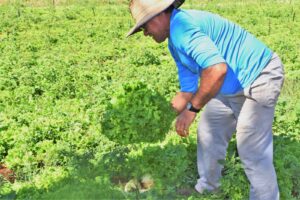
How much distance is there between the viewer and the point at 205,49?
3.62m

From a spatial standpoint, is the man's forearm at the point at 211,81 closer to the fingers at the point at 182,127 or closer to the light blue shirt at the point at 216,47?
the light blue shirt at the point at 216,47

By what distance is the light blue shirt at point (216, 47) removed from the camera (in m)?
3.65

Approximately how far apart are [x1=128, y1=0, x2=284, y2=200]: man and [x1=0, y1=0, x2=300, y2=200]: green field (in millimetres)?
390

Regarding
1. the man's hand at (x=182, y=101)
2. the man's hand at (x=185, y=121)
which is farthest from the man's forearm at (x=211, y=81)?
the man's hand at (x=182, y=101)

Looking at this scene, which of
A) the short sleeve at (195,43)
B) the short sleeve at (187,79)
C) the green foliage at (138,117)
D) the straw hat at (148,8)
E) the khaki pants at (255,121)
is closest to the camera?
the short sleeve at (195,43)

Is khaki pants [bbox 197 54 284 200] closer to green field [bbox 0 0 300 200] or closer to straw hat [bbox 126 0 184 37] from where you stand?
green field [bbox 0 0 300 200]

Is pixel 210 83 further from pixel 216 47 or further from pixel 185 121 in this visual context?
pixel 185 121

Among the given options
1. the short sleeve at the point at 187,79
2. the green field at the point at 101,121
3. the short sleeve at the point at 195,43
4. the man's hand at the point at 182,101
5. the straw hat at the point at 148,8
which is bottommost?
the green field at the point at 101,121

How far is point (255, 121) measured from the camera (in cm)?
420

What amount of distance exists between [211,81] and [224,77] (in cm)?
10

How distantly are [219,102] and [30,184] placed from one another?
2045mm

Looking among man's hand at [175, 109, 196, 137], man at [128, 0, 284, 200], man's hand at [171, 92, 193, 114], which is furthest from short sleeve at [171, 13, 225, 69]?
man's hand at [171, 92, 193, 114]

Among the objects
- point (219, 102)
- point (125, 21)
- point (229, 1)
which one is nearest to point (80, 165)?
point (219, 102)

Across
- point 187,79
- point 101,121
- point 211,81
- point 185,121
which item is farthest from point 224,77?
point 101,121
